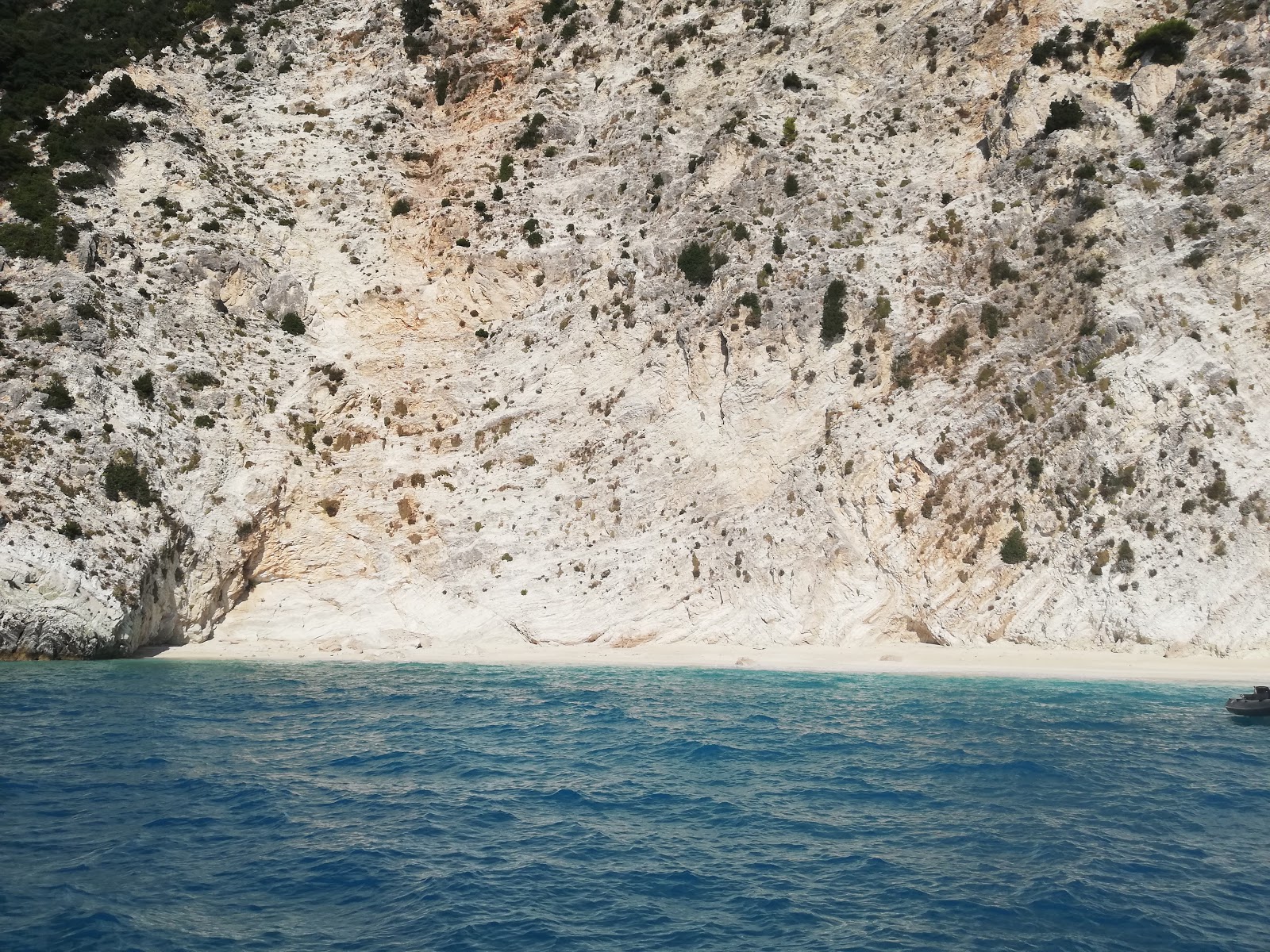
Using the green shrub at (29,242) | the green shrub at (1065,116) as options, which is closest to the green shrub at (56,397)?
the green shrub at (29,242)

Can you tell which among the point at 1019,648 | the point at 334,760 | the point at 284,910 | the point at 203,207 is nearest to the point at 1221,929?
the point at 284,910

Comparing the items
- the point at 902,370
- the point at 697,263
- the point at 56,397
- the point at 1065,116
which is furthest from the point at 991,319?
the point at 56,397

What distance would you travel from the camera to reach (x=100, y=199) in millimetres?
48219

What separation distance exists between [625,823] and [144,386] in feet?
115

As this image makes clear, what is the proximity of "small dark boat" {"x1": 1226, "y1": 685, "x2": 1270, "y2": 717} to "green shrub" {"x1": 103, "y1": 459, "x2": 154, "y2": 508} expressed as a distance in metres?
38.4

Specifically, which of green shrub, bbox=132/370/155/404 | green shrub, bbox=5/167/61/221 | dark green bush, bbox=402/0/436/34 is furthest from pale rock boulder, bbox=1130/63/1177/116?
green shrub, bbox=5/167/61/221

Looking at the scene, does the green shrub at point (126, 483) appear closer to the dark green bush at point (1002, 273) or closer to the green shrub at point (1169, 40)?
the dark green bush at point (1002, 273)

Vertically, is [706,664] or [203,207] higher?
[203,207]

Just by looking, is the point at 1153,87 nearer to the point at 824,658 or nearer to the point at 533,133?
the point at 824,658

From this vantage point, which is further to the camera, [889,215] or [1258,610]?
[889,215]

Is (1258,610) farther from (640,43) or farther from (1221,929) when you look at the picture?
(640,43)

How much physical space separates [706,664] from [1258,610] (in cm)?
1964

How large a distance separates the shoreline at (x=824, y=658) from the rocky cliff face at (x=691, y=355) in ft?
3.24

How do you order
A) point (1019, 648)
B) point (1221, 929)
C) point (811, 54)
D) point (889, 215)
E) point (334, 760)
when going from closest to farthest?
point (1221, 929), point (334, 760), point (1019, 648), point (889, 215), point (811, 54)
